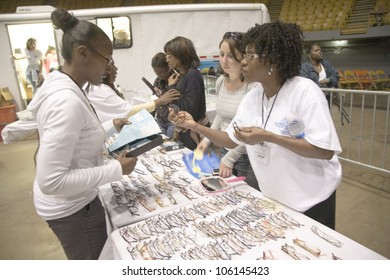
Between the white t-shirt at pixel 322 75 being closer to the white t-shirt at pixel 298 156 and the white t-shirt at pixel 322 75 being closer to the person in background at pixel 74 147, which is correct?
the white t-shirt at pixel 298 156

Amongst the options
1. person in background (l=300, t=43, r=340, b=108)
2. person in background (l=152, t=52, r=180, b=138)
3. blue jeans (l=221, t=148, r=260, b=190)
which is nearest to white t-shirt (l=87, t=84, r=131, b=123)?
person in background (l=152, t=52, r=180, b=138)

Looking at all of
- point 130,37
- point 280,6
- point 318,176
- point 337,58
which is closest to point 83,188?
point 318,176

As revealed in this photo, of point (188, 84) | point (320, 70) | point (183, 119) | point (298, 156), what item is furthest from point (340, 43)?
point (298, 156)

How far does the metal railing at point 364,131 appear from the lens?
12.2ft

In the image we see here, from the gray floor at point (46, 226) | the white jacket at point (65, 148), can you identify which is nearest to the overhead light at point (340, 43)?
the gray floor at point (46, 226)

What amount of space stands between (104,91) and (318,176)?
75.9 inches

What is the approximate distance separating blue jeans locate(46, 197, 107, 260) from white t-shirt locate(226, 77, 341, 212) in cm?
82

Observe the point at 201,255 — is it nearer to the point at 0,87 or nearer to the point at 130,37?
the point at 130,37

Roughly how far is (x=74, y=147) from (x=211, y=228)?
65 cm

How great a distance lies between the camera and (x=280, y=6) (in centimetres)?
1330

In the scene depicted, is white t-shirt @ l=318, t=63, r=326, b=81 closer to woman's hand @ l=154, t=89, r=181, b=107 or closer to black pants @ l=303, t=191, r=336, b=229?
woman's hand @ l=154, t=89, r=181, b=107

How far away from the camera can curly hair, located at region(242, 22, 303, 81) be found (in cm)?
132

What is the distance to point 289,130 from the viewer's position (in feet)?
4.24

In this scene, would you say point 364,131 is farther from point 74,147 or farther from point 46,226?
point 74,147
